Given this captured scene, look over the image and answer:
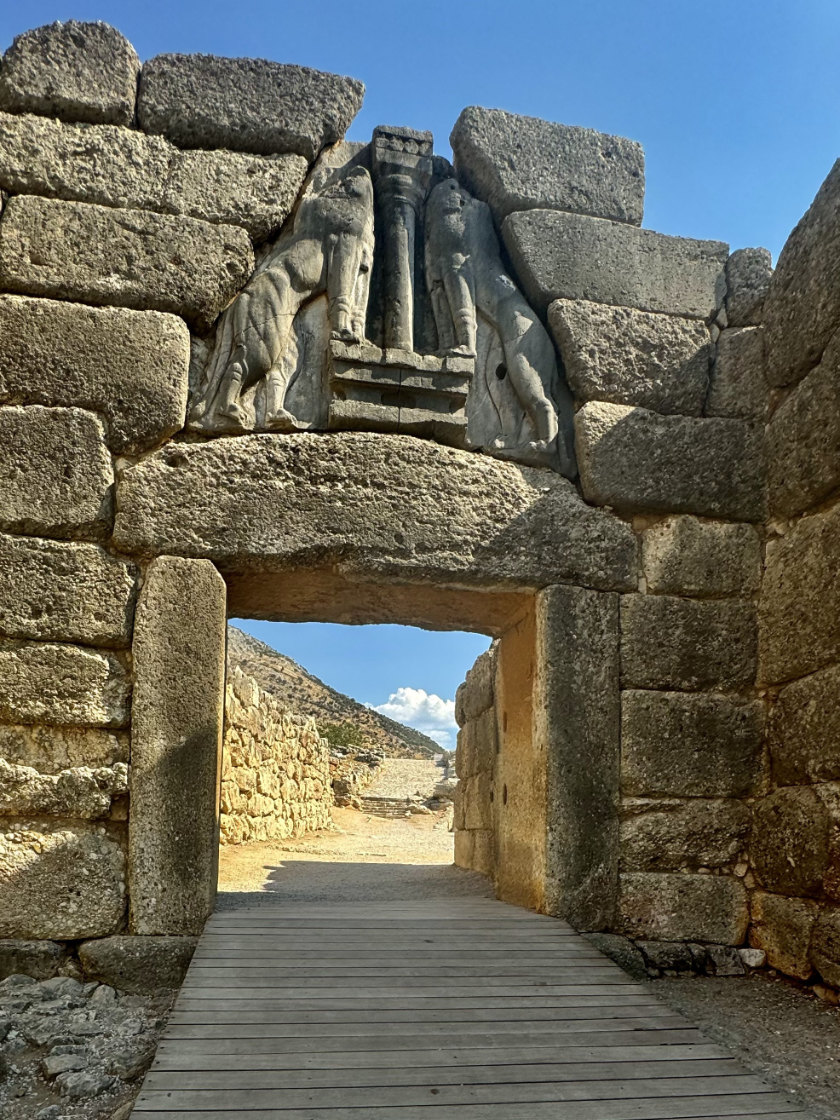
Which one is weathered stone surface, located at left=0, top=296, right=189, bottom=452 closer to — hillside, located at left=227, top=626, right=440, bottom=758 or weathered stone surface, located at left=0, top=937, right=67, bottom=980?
weathered stone surface, located at left=0, top=937, right=67, bottom=980

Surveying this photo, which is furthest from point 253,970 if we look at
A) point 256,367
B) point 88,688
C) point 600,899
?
point 256,367

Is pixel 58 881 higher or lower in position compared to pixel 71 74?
lower

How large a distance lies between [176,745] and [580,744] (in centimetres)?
161

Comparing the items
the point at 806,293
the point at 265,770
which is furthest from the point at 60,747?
the point at 265,770

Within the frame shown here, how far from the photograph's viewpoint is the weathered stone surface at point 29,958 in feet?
10.5

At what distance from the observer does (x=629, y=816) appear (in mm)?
3740

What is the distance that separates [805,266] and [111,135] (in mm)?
3013

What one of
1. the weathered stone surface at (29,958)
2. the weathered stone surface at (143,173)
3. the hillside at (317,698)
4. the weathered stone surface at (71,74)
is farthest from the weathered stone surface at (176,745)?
the hillside at (317,698)

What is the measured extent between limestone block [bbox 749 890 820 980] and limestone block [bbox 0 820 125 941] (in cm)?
252

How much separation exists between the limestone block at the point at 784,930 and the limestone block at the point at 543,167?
3.14 m

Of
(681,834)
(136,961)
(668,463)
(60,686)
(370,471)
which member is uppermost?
(668,463)

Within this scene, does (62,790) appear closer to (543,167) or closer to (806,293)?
(543,167)

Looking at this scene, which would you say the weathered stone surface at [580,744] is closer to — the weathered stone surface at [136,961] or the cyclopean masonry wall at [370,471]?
the cyclopean masonry wall at [370,471]

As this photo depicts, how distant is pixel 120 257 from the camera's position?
148 inches
